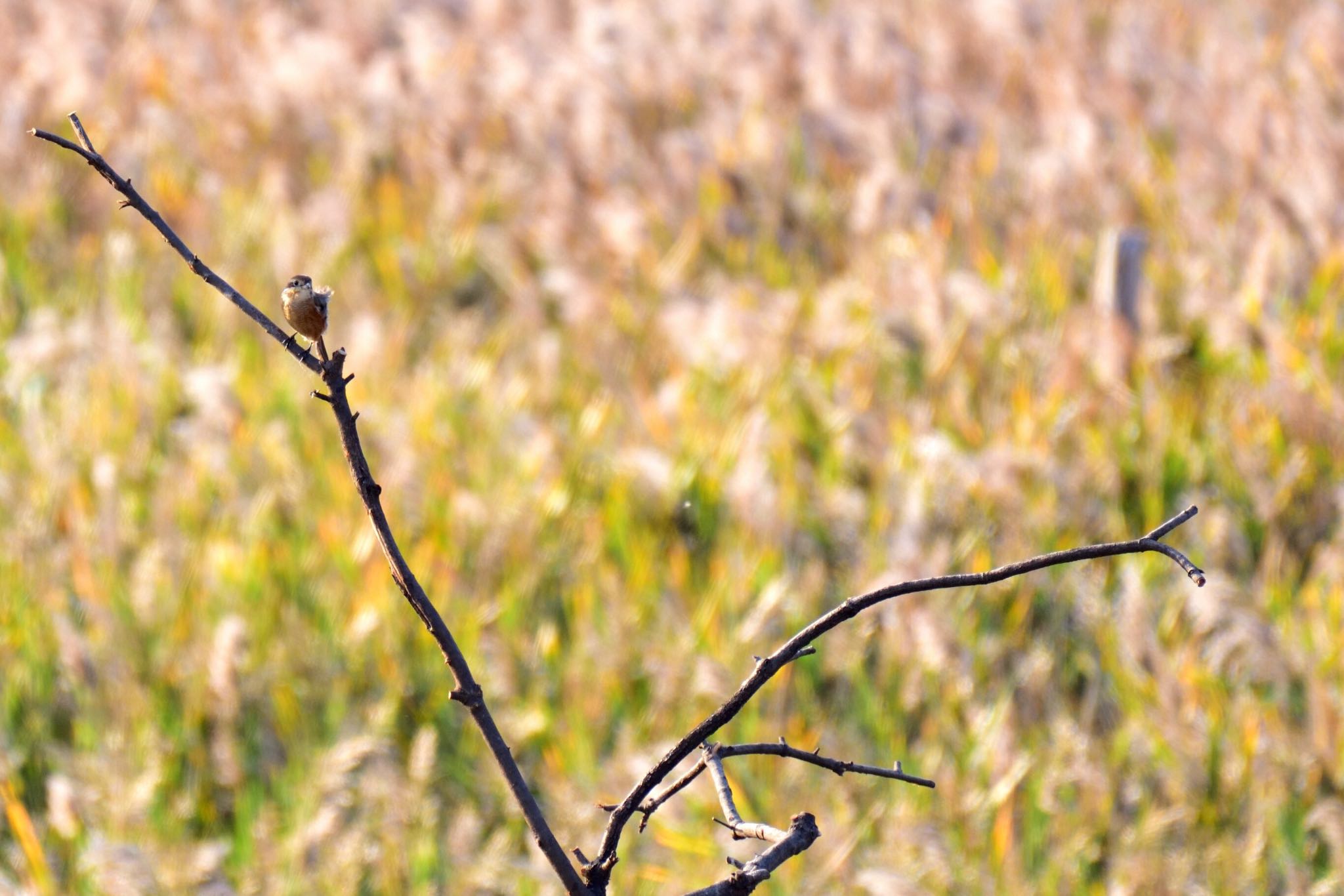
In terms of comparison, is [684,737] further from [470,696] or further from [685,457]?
[685,457]

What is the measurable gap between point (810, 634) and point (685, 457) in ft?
5.99

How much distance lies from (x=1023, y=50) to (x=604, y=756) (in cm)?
304

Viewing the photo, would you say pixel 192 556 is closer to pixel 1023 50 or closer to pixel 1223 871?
pixel 1223 871

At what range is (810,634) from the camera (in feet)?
2.91

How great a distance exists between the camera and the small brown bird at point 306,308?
78cm

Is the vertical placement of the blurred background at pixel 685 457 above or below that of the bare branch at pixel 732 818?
above

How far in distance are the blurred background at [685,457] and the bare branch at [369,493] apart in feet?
2.97

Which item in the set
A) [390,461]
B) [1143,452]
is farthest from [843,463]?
[390,461]

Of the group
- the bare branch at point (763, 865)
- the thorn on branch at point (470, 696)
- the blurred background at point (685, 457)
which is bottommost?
the bare branch at point (763, 865)

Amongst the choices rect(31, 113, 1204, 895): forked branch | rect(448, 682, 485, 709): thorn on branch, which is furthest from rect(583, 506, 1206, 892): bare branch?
rect(448, 682, 485, 709): thorn on branch

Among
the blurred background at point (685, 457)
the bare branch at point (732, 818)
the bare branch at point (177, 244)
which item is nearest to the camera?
the bare branch at point (177, 244)

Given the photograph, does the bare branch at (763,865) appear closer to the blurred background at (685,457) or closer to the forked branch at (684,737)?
the forked branch at (684,737)

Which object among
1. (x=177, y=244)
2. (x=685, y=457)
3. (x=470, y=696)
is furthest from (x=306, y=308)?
(x=685, y=457)

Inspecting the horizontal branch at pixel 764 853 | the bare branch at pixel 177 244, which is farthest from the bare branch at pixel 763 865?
the bare branch at pixel 177 244
